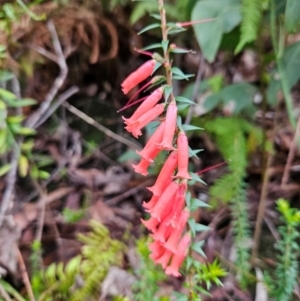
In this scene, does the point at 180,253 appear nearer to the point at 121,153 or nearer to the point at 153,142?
the point at 153,142

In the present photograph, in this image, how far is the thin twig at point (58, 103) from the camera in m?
2.23

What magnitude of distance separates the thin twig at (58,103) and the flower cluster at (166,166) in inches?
46.9

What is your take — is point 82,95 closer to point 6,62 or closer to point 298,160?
point 6,62

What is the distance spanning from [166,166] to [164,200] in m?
0.08

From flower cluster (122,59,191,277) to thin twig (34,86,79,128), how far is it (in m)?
1.19

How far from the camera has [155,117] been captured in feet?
3.51

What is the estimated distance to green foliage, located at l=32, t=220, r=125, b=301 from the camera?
158 cm

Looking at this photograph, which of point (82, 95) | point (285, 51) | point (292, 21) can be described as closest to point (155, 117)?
point (292, 21)

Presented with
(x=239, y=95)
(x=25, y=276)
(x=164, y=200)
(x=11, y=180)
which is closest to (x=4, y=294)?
(x=25, y=276)

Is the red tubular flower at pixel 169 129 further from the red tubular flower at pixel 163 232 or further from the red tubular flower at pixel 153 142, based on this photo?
the red tubular flower at pixel 163 232

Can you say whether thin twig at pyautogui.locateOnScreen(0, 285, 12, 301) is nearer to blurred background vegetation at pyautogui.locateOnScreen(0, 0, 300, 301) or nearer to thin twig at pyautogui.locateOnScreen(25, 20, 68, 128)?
blurred background vegetation at pyautogui.locateOnScreen(0, 0, 300, 301)

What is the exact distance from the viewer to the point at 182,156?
40.9 inches

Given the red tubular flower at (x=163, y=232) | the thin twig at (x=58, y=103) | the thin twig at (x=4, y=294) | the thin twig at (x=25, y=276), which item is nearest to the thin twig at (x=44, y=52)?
the thin twig at (x=58, y=103)

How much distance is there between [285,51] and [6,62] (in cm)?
115
